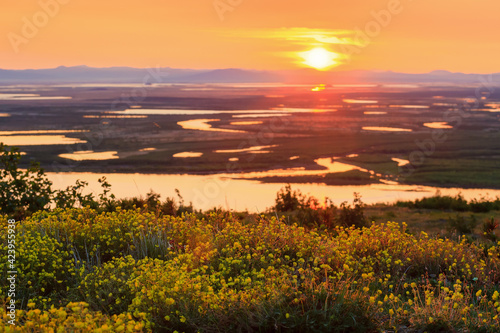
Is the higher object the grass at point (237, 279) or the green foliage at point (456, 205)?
the grass at point (237, 279)

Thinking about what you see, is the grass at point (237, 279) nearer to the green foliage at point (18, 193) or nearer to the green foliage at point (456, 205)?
the green foliage at point (18, 193)

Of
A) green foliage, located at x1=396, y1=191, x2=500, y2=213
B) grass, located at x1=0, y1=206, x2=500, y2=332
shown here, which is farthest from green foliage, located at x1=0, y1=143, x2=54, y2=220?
green foliage, located at x1=396, y1=191, x2=500, y2=213

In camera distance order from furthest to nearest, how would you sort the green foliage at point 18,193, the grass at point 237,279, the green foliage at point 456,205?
the green foliage at point 456,205 → the green foliage at point 18,193 → the grass at point 237,279

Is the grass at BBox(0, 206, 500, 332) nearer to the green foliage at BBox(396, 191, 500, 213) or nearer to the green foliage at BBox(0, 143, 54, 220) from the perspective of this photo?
the green foliage at BBox(0, 143, 54, 220)

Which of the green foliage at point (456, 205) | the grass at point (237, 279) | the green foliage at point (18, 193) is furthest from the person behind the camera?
the green foliage at point (456, 205)

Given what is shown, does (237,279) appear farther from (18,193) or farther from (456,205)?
(456,205)

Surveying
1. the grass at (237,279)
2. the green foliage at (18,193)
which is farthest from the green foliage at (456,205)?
the green foliage at (18,193)

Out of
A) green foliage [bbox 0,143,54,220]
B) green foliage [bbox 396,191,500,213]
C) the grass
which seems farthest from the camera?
green foliage [bbox 396,191,500,213]

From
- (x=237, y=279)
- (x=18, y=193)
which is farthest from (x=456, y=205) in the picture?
(x=237, y=279)

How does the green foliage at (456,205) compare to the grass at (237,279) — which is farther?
the green foliage at (456,205)

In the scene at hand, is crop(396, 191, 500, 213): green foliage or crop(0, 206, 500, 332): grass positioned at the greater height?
crop(0, 206, 500, 332): grass

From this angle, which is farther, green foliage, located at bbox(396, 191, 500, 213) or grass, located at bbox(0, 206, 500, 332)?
green foliage, located at bbox(396, 191, 500, 213)

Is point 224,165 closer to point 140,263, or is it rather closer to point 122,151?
point 122,151

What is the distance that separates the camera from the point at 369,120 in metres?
82.4
